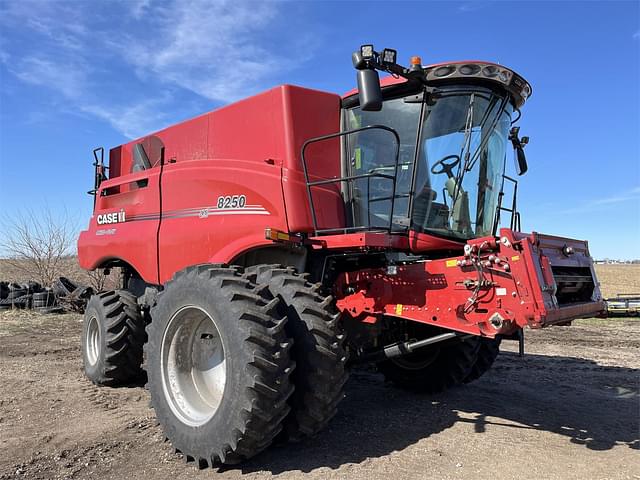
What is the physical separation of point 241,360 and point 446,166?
7.87 ft

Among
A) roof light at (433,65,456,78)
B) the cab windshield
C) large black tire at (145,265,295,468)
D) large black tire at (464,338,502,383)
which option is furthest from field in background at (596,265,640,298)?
large black tire at (145,265,295,468)

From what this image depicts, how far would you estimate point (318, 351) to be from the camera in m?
3.86

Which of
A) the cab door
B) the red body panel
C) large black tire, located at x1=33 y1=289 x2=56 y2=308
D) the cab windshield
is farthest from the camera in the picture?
large black tire, located at x1=33 y1=289 x2=56 y2=308

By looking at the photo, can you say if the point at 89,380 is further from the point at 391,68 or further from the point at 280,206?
the point at 391,68

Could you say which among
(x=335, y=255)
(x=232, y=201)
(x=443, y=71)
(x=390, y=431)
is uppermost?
(x=443, y=71)

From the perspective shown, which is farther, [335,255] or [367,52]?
[335,255]

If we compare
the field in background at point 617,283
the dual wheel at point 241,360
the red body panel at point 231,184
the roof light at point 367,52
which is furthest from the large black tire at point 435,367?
the field in background at point 617,283

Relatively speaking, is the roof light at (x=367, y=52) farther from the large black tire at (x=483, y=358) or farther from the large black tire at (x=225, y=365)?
the large black tire at (x=483, y=358)

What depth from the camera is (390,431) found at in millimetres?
4680

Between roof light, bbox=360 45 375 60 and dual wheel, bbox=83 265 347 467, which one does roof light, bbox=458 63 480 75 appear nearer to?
roof light, bbox=360 45 375 60

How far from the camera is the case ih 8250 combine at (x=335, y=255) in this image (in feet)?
12.5

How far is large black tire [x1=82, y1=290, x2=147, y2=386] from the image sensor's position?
254 inches

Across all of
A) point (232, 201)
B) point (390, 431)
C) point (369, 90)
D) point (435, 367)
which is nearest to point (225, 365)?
point (390, 431)

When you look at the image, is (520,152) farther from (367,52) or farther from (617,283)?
(617,283)
